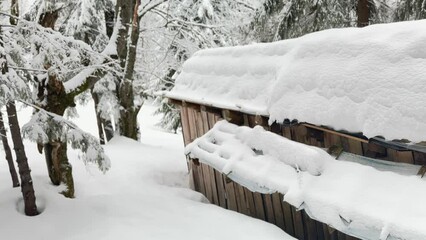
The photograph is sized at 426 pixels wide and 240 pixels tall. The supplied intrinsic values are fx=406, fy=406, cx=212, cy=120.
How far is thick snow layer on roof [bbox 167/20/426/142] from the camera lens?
146 inches

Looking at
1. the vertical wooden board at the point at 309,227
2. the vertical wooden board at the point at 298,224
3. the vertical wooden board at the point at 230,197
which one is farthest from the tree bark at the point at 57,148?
the vertical wooden board at the point at 309,227

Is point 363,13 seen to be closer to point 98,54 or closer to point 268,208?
point 268,208

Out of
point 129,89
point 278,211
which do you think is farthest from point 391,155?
point 129,89

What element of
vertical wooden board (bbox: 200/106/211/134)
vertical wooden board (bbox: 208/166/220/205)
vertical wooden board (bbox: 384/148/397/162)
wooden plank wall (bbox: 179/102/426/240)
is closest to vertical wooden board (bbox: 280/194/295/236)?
wooden plank wall (bbox: 179/102/426/240)

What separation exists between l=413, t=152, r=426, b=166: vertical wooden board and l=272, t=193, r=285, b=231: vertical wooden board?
6.44ft

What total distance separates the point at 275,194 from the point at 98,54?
3.34 metres

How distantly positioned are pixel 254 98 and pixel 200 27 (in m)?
9.84

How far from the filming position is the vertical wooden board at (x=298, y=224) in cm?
516

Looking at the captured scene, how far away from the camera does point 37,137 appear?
18.3ft

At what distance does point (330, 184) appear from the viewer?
411 centimetres

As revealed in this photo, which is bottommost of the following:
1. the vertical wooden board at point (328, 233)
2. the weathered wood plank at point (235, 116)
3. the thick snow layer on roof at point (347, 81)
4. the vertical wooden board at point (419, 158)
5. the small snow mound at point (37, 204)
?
the vertical wooden board at point (328, 233)

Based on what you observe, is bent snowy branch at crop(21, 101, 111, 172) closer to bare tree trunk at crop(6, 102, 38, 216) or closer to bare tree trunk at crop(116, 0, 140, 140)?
bare tree trunk at crop(6, 102, 38, 216)

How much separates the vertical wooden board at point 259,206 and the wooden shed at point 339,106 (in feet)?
0.05

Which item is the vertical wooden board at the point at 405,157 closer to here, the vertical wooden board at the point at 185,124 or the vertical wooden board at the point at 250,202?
the vertical wooden board at the point at 250,202
